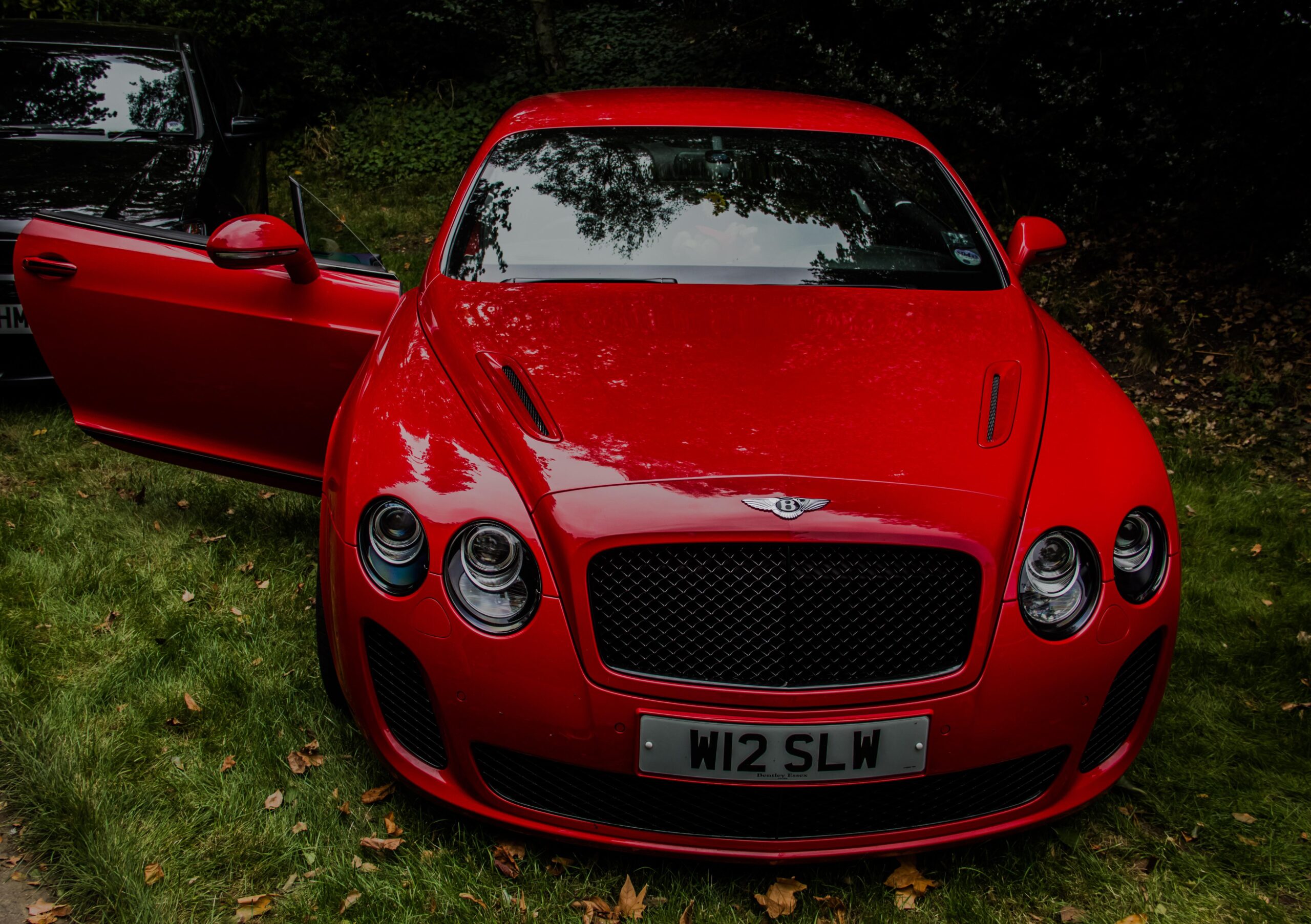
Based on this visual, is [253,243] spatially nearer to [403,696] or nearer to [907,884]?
[403,696]

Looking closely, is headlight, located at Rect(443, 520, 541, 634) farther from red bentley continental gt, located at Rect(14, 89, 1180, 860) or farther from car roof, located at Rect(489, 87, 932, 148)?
car roof, located at Rect(489, 87, 932, 148)

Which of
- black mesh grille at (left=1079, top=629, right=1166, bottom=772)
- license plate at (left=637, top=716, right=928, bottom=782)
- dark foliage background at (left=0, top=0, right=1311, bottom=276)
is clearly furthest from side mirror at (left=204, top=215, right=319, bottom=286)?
dark foliage background at (left=0, top=0, right=1311, bottom=276)

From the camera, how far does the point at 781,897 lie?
2.15 meters

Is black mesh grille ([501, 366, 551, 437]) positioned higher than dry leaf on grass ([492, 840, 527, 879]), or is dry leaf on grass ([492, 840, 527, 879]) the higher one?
black mesh grille ([501, 366, 551, 437])

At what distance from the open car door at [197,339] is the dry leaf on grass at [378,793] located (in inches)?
39.8

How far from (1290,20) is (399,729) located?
5559mm

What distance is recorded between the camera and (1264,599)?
3.54 m

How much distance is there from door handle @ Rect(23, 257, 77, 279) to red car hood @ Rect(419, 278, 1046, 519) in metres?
1.19

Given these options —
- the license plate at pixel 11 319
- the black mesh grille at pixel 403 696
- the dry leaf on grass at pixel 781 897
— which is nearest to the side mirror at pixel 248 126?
the license plate at pixel 11 319

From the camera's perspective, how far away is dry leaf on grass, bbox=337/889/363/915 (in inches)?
82.3

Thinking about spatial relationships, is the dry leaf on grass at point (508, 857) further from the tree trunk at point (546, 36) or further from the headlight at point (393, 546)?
the tree trunk at point (546, 36)

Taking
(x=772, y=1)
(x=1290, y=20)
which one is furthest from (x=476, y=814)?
(x=772, y=1)

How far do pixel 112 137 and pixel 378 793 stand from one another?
3995mm

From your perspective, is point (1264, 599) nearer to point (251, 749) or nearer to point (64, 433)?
point (251, 749)
